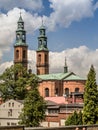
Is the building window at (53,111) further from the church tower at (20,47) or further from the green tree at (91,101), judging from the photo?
the church tower at (20,47)

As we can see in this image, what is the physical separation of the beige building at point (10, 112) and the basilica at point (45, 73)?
1419 inches

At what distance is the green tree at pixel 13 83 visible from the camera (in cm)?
8356

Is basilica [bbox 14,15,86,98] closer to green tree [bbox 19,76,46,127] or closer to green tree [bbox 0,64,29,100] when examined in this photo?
green tree [bbox 0,64,29,100]

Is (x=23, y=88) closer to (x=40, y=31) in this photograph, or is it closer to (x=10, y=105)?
(x=10, y=105)

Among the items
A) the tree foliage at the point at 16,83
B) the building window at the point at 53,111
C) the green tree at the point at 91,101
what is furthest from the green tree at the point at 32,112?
the tree foliage at the point at 16,83

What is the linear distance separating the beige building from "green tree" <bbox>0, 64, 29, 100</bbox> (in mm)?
8564

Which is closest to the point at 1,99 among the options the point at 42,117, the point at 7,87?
the point at 7,87

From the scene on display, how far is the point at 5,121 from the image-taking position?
72812 millimetres

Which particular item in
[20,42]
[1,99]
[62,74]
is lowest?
[1,99]

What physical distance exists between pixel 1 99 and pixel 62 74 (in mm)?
33725

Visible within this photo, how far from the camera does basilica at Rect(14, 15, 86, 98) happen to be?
11131 centimetres

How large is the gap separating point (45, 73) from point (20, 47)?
39.7ft

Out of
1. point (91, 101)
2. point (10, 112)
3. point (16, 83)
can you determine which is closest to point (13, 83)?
point (16, 83)

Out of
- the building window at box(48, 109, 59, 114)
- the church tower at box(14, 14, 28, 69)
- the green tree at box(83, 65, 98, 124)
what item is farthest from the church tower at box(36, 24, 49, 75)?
the green tree at box(83, 65, 98, 124)
